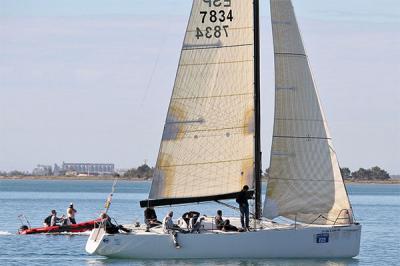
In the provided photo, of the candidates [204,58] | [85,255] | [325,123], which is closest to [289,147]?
[325,123]

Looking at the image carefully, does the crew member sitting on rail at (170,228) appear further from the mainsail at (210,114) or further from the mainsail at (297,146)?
the mainsail at (297,146)

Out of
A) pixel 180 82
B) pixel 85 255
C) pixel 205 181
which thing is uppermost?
pixel 180 82

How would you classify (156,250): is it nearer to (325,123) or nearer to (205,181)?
(205,181)

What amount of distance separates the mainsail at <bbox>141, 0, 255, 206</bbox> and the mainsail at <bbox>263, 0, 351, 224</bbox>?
1.07 meters

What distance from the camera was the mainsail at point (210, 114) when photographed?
36.6 meters

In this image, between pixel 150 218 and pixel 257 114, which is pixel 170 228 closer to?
pixel 150 218

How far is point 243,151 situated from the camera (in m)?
36.9

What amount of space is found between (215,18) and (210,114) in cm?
297

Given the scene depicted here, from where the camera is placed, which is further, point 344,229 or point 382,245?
point 382,245

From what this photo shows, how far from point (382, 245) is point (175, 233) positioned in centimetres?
1294

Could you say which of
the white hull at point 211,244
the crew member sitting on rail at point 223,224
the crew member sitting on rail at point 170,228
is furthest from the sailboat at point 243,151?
the crew member sitting on rail at point 223,224

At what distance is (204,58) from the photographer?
36719 millimetres

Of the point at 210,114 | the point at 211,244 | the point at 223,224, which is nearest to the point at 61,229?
the point at 210,114

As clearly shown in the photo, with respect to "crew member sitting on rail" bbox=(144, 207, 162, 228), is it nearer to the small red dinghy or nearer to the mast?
the mast
